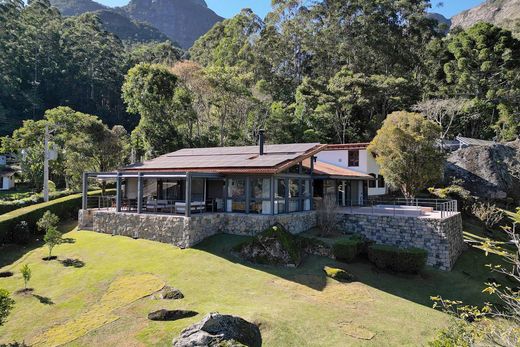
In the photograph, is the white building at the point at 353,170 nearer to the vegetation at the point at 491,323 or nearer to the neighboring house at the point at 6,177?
the vegetation at the point at 491,323

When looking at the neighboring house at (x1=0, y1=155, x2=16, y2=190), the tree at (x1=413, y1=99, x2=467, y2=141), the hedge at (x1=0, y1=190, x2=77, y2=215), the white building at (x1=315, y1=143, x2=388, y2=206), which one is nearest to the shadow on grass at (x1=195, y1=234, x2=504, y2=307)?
the white building at (x1=315, y1=143, x2=388, y2=206)

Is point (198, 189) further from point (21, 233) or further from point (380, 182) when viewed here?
point (380, 182)

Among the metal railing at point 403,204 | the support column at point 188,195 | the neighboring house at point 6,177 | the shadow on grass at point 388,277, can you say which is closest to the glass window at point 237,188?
the shadow on grass at point 388,277

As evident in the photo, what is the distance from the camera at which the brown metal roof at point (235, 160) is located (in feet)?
58.7

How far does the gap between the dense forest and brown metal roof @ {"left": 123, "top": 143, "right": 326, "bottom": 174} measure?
11.4m

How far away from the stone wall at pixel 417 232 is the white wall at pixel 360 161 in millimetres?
8556

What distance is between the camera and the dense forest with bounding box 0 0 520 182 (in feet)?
118

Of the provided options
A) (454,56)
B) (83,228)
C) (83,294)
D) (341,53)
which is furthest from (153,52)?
(83,294)

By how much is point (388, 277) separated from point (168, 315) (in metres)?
9.96

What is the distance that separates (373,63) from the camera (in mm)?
50219

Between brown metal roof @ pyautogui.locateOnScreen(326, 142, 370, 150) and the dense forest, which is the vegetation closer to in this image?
brown metal roof @ pyautogui.locateOnScreen(326, 142, 370, 150)

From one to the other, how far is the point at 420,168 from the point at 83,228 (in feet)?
70.1

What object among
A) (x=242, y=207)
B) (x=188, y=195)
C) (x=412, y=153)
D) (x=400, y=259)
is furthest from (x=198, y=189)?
(x=412, y=153)

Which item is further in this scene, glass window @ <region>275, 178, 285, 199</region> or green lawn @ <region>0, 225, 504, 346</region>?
glass window @ <region>275, 178, 285, 199</region>
